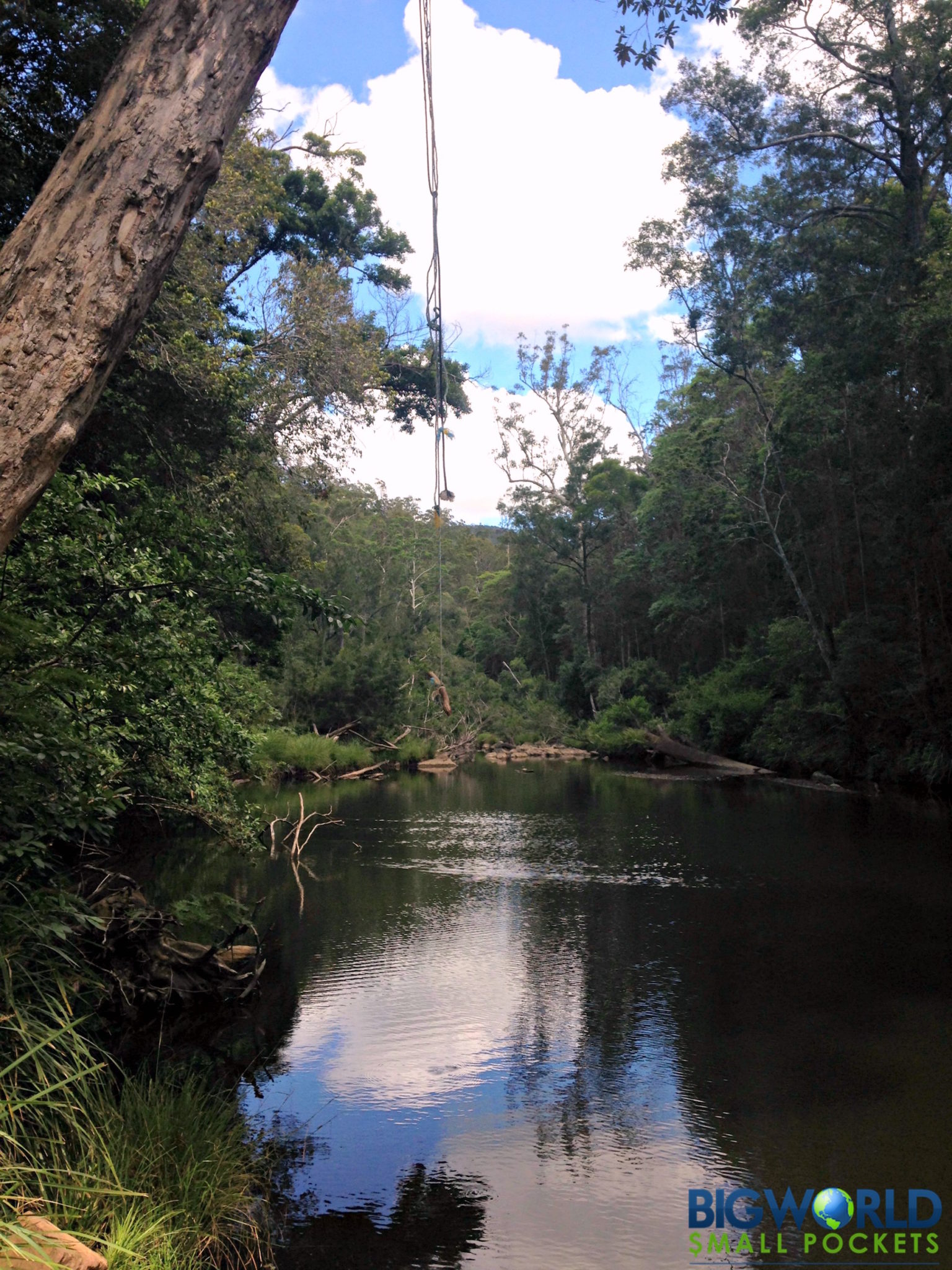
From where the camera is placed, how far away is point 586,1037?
664 centimetres

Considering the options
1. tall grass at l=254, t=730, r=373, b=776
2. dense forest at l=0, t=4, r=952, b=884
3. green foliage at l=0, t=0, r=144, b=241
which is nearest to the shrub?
dense forest at l=0, t=4, r=952, b=884

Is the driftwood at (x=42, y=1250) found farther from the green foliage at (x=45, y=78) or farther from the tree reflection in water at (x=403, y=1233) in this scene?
the green foliage at (x=45, y=78)

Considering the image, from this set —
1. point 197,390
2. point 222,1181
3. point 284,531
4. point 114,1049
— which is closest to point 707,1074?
point 222,1181

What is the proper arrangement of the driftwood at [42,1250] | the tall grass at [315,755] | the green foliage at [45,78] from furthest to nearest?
the tall grass at [315,755]
the green foliage at [45,78]
the driftwood at [42,1250]

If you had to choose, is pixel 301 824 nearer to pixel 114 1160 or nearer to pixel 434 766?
pixel 114 1160

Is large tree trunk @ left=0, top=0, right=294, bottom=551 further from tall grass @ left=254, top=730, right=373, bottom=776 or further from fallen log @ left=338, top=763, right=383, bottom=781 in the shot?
fallen log @ left=338, top=763, right=383, bottom=781

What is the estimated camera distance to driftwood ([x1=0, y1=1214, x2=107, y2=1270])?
7.97 ft

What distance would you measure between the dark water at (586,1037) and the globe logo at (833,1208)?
92 millimetres

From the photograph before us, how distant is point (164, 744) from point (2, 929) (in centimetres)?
247

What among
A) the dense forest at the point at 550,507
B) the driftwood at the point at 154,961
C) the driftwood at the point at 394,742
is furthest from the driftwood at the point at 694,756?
the driftwood at the point at 154,961

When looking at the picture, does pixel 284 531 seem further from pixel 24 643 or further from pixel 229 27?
pixel 229 27

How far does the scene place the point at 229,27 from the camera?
2891 mm

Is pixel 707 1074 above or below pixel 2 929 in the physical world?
below

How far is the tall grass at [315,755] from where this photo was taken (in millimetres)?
23234
